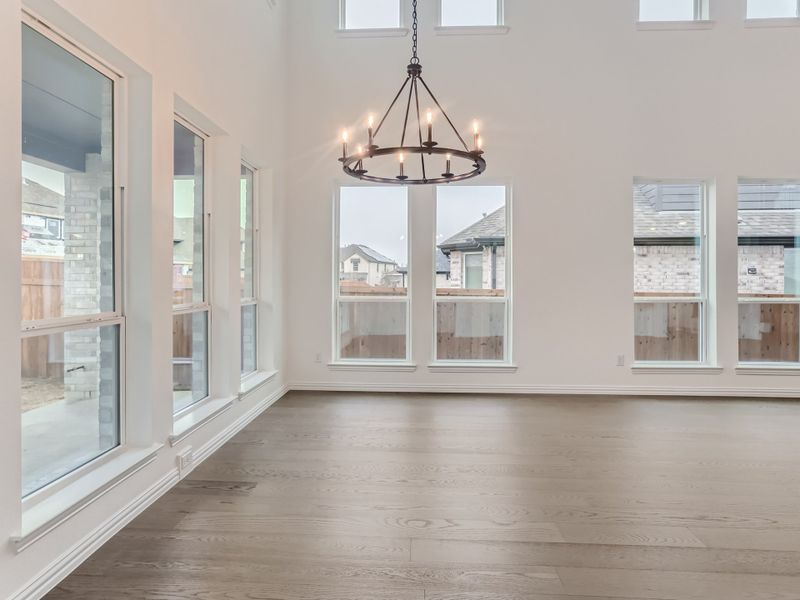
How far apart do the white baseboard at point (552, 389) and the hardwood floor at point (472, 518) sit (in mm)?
1066

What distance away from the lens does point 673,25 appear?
502 centimetres

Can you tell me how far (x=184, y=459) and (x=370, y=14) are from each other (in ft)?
15.9

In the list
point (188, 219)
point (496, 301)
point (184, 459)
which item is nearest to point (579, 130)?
point (496, 301)

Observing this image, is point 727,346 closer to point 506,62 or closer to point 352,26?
point 506,62

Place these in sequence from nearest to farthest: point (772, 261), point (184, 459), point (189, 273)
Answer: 1. point (184, 459)
2. point (189, 273)
3. point (772, 261)

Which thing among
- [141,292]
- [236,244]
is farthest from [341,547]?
[236,244]

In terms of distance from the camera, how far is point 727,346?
514 cm

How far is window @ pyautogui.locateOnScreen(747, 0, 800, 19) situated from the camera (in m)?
5.08

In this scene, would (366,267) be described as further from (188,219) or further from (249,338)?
(188,219)

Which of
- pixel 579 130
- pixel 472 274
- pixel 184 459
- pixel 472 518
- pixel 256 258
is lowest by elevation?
pixel 472 518

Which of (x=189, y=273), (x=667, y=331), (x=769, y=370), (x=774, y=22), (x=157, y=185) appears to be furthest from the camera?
(x=667, y=331)

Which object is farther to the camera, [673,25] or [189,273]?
[673,25]

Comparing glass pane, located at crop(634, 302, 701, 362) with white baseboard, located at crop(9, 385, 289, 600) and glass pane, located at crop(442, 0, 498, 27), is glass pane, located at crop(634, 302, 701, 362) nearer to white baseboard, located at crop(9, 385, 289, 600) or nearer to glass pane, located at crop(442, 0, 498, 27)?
glass pane, located at crop(442, 0, 498, 27)

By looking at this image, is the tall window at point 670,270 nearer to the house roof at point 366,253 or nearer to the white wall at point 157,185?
the house roof at point 366,253
